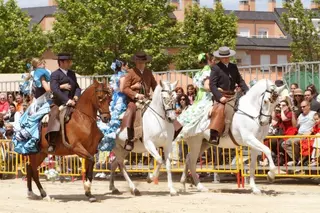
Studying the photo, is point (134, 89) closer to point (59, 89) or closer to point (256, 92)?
point (59, 89)

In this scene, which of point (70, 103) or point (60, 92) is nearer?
point (70, 103)

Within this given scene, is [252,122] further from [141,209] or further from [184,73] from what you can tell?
[184,73]

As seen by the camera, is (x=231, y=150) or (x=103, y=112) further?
(x=231, y=150)

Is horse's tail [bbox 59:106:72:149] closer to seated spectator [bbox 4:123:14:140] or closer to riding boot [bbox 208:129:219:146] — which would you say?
riding boot [bbox 208:129:219:146]

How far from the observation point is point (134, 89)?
18.1 meters

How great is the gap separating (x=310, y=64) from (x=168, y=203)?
7179mm

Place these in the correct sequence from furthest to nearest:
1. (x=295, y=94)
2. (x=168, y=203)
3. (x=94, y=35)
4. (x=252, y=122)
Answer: (x=94, y=35), (x=295, y=94), (x=252, y=122), (x=168, y=203)

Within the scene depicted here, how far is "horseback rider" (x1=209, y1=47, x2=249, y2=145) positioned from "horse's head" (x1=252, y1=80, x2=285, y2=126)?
749mm

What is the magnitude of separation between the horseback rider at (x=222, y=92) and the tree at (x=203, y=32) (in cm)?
4525

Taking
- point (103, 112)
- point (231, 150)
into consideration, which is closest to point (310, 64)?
point (231, 150)

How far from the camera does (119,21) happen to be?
5953 centimetres

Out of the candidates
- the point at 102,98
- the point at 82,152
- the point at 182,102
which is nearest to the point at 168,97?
the point at 102,98

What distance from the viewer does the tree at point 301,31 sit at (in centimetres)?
5672

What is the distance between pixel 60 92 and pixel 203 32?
49357mm
